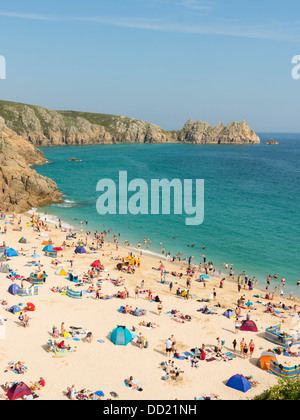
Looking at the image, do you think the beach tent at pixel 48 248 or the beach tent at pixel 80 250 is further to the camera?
the beach tent at pixel 80 250

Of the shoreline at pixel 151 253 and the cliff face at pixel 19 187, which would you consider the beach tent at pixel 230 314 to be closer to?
the shoreline at pixel 151 253

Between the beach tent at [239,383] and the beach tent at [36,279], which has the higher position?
the beach tent at [36,279]

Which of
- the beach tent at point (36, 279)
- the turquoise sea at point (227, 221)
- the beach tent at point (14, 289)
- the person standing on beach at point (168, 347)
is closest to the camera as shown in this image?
the person standing on beach at point (168, 347)

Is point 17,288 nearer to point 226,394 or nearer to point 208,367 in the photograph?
point 208,367

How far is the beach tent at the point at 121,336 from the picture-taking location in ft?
75.6

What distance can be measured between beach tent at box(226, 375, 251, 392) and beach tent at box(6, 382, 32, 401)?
Result: 33.6ft

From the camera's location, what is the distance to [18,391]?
17.4 m

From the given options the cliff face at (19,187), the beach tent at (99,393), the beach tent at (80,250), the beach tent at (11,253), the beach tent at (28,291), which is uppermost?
the cliff face at (19,187)

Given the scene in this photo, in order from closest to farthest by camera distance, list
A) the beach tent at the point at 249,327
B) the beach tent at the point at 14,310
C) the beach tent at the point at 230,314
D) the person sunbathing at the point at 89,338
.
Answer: the person sunbathing at the point at 89,338, the beach tent at the point at 14,310, the beach tent at the point at 249,327, the beach tent at the point at 230,314

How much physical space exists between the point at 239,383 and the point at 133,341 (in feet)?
23.7

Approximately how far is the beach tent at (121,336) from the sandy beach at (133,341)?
301mm

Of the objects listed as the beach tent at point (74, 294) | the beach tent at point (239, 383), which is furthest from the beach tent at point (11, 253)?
the beach tent at point (239, 383)
